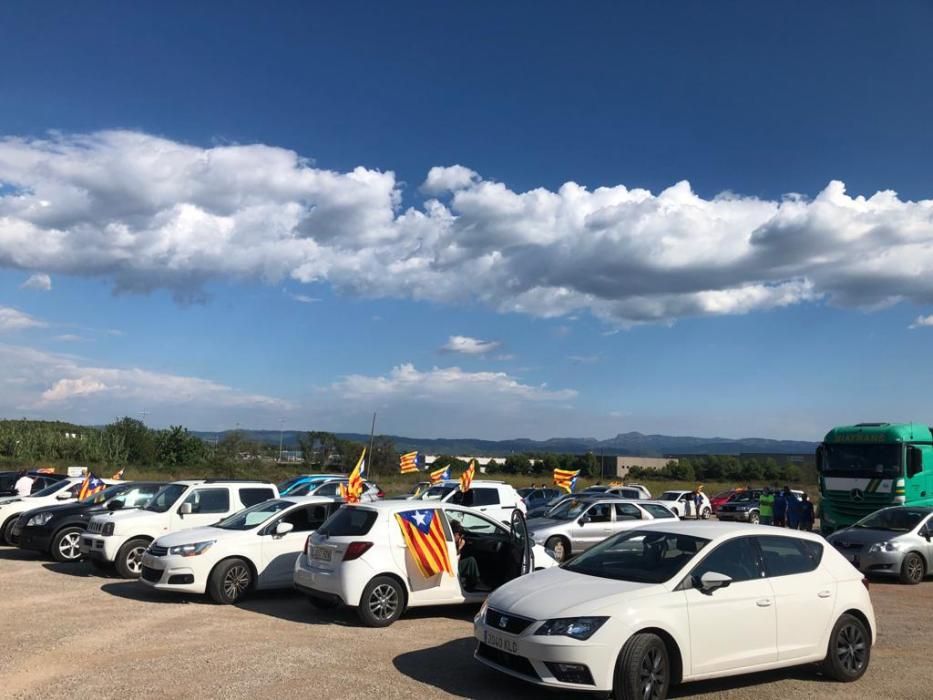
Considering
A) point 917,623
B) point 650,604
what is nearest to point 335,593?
point 650,604

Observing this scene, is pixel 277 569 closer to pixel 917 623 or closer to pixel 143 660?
pixel 143 660

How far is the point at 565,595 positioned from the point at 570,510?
12138mm

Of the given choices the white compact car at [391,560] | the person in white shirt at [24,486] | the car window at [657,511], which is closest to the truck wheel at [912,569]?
the car window at [657,511]

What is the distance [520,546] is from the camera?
10.9 meters

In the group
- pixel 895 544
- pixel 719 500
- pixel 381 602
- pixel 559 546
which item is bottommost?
pixel 719 500

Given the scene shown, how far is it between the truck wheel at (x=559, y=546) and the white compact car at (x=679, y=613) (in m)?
9.71

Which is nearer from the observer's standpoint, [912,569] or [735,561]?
[735,561]

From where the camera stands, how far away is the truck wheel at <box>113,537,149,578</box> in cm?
1358

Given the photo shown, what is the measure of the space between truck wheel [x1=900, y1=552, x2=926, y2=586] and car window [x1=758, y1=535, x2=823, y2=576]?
8.93 m

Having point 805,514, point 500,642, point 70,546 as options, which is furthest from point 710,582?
point 805,514

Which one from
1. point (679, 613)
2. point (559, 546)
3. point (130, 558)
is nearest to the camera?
point (679, 613)

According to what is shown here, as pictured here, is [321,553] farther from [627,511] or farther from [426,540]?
[627,511]

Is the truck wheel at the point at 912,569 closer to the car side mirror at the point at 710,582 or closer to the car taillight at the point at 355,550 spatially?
the car side mirror at the point at 710,582

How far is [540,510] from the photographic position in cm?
2108
